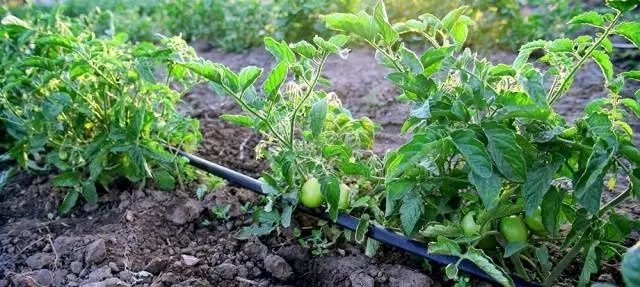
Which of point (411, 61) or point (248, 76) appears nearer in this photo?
point (411, 61)

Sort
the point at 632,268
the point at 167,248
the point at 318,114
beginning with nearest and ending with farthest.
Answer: the point at 632,268, the point at 318,114, the point at 167,248

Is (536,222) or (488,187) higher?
(488,187)

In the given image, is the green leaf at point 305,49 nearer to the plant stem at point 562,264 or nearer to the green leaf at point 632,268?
the plant stem at point 562,264

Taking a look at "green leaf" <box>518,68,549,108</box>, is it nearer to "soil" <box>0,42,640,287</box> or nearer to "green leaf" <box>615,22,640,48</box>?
"green leaf" <box>615,22,640,48</box>

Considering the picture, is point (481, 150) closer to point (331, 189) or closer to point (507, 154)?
point (507, 154)

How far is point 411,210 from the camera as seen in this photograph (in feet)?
5.71

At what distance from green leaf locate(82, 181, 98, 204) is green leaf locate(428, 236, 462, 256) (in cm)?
140

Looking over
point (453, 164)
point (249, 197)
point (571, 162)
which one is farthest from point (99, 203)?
point (571, 162)

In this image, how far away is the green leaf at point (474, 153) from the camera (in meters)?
1.51

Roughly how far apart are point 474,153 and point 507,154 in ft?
0.29

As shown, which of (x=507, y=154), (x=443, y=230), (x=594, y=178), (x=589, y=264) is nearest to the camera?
(x=594, y=178)

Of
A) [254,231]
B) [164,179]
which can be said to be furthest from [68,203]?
[254,231]

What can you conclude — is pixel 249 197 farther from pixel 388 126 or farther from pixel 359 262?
→ pixel 388 126

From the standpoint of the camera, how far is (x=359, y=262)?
1.94 m
